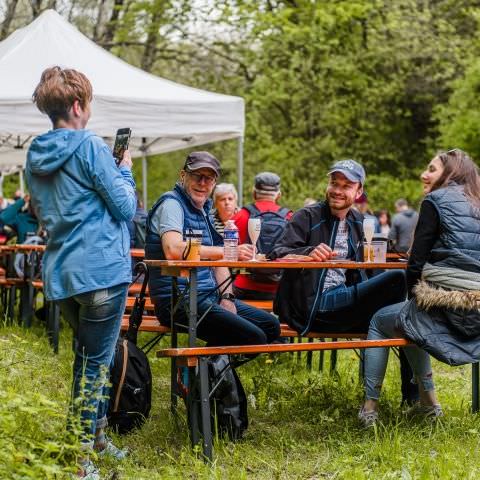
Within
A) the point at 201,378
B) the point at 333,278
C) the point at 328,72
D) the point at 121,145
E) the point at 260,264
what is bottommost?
the point at 201,378

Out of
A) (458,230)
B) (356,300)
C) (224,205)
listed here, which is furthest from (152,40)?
(458,230)

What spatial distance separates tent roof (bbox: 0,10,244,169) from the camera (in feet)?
24.8

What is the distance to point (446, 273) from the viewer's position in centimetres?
460

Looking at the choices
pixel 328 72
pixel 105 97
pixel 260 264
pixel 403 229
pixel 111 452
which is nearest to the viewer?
pixel 111 452

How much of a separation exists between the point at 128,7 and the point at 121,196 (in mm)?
16494

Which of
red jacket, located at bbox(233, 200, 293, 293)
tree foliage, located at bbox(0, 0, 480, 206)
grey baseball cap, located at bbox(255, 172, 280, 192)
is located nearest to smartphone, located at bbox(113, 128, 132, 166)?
red jacket, located at bbox(233, 200, 293, 293)

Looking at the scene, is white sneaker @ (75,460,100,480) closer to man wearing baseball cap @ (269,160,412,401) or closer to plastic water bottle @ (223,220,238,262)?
plastic water bottle @ (223,220,238,262)

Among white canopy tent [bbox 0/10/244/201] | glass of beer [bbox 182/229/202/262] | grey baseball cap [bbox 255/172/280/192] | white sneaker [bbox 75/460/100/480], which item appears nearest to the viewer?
white sneaker [bbox 75/460/100/480]

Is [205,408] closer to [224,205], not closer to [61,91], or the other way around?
[61,91]

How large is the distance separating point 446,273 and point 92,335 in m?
1.90

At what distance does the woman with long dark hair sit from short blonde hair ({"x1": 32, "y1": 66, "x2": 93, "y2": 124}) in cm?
192

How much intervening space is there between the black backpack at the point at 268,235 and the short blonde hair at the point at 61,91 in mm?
2944

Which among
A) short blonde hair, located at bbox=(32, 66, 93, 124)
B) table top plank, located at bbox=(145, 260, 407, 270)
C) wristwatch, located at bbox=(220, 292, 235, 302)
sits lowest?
wristwatch, located at bbox=(220, 292, 235, 302)

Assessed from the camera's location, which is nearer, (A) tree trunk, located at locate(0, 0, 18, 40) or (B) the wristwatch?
(B) the wristwatch
